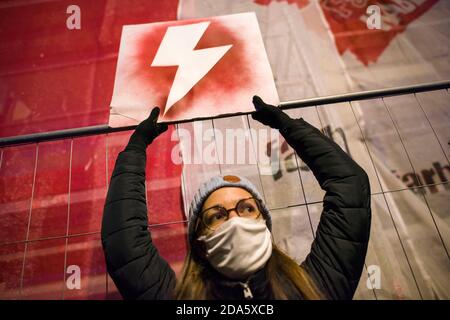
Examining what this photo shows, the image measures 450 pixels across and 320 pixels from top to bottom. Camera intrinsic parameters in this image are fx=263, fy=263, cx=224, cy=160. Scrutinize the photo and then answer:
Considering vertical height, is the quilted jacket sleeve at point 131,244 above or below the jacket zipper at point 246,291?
above

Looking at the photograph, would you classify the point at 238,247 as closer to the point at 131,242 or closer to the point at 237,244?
the point at 237,244

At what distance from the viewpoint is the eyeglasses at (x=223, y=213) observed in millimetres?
756

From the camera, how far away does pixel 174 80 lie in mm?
1129

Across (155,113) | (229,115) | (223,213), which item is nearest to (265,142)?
(229,115)

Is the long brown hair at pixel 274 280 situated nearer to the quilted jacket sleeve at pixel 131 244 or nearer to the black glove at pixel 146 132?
the quilted jacket sleeve at pixel 131 244

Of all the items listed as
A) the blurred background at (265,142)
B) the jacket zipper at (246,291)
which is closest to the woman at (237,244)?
the jacket zipper at (246,291)

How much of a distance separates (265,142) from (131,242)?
1.06 meters

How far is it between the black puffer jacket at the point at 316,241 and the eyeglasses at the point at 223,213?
0.52 ft

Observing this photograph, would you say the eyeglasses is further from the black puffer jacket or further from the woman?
the black puffer jacket

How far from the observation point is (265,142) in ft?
5.17

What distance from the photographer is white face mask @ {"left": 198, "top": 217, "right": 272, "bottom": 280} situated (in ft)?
2.21

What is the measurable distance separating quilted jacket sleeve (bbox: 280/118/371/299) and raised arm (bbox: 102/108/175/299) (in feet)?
1.38
